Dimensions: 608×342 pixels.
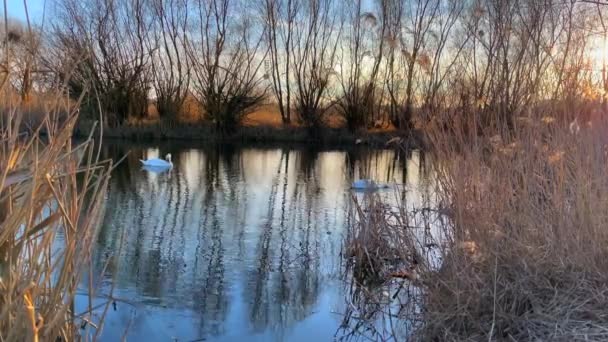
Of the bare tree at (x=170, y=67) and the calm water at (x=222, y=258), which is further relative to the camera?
the bare tree at (x=170, y=67)

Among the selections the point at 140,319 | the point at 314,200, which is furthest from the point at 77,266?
the point at 314,200

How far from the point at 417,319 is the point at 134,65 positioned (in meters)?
20.0

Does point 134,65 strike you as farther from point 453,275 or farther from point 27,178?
point 27,178

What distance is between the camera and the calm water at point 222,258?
13.9 ft

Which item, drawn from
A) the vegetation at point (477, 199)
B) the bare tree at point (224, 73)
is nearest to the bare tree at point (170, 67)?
the bare tree at point (224, 73)

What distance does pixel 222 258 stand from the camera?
229 inches

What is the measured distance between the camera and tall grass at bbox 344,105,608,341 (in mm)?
3422

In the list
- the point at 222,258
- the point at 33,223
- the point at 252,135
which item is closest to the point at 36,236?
the point at 33,223

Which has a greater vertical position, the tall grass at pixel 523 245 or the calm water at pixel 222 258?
the tall grass at pixel 523 245

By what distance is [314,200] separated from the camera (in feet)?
31.4

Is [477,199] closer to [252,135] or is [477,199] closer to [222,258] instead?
[222,258]

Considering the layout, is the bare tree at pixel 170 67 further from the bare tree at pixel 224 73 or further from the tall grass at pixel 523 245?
the tall grass at pixel 523 245

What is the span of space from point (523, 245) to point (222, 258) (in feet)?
10.1

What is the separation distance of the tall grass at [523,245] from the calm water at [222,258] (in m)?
0.93
